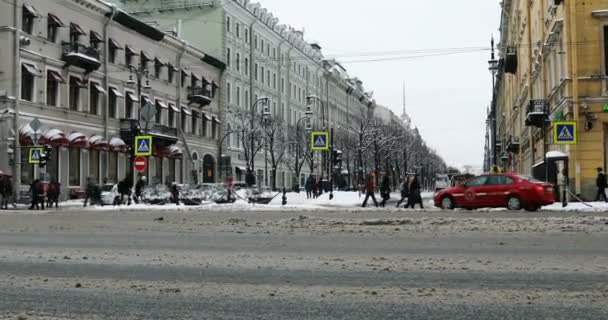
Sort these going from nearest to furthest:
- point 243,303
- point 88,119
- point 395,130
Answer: point 243,303, point 88,119, point 395,130

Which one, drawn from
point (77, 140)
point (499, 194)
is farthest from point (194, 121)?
point (499, 194)

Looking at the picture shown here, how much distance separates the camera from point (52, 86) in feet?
133

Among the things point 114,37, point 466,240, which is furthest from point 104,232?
point 114,37

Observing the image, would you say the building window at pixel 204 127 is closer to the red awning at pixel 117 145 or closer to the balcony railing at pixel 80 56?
the red awning at pixel 117 145

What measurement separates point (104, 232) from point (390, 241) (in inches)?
287

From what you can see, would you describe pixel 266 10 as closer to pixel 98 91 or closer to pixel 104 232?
pixel 98 91

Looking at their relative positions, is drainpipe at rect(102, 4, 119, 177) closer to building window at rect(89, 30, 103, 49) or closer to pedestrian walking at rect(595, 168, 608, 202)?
building window at rect(89, 30, 103, 49)

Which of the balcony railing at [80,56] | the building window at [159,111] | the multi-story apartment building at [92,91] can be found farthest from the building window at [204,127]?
the balcony railing at [80,56]

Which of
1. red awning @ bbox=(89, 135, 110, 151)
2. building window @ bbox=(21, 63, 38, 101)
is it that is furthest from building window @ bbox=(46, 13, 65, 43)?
red awning @ bbox=(89, 135, 110, 151)

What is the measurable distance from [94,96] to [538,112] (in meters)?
28.5

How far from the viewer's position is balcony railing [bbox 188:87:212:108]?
5809cm

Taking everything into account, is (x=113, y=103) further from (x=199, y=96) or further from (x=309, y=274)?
(x=309, y=274)

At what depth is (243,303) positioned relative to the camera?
22.5 feet

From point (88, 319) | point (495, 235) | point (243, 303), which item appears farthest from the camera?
point (495, 235)
